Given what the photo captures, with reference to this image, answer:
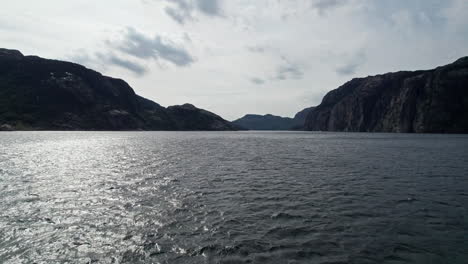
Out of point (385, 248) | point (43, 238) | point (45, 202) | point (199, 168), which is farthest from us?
point (199, 168)

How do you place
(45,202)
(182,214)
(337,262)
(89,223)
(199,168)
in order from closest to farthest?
(337,262)
(89,223)
(182,214)
(45,202)
(199,168)

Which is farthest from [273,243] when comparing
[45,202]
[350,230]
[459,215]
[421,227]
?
[45,202]

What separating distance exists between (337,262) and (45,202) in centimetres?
2391

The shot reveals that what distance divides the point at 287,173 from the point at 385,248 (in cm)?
2204

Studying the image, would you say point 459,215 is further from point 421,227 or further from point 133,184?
point 133,184

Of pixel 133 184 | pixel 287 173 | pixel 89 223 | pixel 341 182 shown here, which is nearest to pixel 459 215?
pixel 341 182

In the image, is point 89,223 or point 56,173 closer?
point 89,223

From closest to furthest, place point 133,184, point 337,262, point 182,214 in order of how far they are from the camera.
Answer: point 337,262 < point 182,214 < point 133,184

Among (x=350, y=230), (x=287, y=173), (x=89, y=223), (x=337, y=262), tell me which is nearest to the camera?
(x=337, y=262)

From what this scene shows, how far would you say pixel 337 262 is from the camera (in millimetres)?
12234

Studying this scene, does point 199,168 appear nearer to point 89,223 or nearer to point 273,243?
point 89,223

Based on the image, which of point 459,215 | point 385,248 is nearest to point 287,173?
point 459,215

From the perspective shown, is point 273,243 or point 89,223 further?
point 89,223

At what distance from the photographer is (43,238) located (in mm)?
15047
